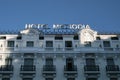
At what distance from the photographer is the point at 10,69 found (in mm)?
42406

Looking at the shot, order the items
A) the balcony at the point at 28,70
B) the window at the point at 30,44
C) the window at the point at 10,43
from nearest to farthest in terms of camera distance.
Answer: the balcony at the point at 28,70 → the window at the point at 10,43 → the window at the point at 30,44

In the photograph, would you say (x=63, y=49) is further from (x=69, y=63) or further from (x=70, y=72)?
(x=70, y=72)

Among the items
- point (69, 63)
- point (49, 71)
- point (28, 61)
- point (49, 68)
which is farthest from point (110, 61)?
point (28, 61)

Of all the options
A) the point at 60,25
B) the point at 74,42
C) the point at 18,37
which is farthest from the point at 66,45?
the point at 18,37

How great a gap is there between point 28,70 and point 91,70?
9825 mm

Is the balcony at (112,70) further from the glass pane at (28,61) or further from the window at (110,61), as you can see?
the glass pane at (28,61)

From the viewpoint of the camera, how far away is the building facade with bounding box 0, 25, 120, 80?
139 feet

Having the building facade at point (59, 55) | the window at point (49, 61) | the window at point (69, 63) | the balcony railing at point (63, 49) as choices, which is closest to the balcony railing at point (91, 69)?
the building facade at point (59, 55)

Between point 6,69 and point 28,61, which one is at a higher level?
point 28,61

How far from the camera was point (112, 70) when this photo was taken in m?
42.9

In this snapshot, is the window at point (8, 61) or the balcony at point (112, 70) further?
the window at point (8, 61)

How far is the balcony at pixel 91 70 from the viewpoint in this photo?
42.4 metres

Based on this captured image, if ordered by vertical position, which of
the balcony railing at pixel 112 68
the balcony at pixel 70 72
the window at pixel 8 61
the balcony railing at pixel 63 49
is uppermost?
the balcony railing at pixel 63 49

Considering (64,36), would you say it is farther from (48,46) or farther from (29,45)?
(29,45)
